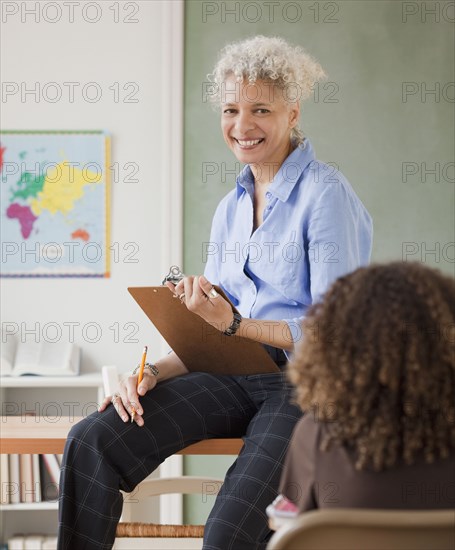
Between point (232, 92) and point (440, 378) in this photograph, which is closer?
point (440, 378)

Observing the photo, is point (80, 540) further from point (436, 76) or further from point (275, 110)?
point (436, 76)

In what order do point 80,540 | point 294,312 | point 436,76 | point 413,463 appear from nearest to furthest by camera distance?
point 413,463
point 80,540
point 294,312
point 436,76

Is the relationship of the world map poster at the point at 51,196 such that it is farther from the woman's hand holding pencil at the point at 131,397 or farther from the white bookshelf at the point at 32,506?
the woman's hand holding pencil at the point at 131,397

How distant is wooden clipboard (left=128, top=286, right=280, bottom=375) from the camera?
6.19 feet

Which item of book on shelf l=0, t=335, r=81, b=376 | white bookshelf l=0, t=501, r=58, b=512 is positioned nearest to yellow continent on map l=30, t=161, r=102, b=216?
book on shelf l=0, t=335, r=81, b=376

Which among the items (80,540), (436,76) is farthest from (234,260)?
(436,76)

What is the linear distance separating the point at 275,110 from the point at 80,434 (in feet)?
3.00

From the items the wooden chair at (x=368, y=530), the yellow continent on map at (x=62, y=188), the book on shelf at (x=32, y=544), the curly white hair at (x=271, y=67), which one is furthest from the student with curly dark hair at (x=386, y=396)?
the book on shelf at (x=32, y=544)

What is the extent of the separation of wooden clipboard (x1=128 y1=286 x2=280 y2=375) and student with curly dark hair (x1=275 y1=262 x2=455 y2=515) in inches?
26.6

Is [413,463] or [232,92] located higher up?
[232,92]

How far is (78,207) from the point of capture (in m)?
3.37

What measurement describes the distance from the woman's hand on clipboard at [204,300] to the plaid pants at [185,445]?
0.20 metres

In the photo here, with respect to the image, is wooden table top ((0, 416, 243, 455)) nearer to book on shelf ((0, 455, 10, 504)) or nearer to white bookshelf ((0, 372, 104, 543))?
white bookshelf ((0, 372, 104, 543))

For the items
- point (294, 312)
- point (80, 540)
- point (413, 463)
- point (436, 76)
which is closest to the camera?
point (413, 463)
